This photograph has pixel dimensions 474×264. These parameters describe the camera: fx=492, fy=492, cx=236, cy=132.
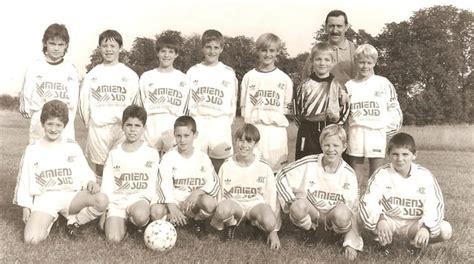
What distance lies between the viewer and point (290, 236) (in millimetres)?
5000

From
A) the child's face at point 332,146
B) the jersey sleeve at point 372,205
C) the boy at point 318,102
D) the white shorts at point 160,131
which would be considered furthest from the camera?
the white shorts at point 160,131

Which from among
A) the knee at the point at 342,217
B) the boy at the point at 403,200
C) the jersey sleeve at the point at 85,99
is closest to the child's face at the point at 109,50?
the jersey sleeve at the point at 85,99

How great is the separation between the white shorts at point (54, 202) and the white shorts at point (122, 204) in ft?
1.28

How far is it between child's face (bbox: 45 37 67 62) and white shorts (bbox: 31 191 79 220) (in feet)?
5.36

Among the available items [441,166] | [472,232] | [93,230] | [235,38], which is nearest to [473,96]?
[441,166]

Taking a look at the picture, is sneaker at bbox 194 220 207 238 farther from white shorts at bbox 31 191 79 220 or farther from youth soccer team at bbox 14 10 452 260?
white shorts at bbox 31 191 79 220

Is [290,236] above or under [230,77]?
under

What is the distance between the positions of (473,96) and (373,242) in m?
24.1

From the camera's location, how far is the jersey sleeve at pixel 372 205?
4359 mm

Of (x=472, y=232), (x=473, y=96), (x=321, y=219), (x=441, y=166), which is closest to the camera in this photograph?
(x=321, y=219)

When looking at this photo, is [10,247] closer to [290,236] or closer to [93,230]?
[93,230]

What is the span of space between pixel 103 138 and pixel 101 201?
1211 mm

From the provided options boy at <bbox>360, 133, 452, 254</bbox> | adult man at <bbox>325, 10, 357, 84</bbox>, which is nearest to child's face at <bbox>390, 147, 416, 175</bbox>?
boy at <bbox>360, 133, 452, 254</bbox>

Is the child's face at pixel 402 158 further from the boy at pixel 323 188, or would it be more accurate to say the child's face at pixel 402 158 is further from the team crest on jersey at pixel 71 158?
the team crest on jersey at pixel 71 158
